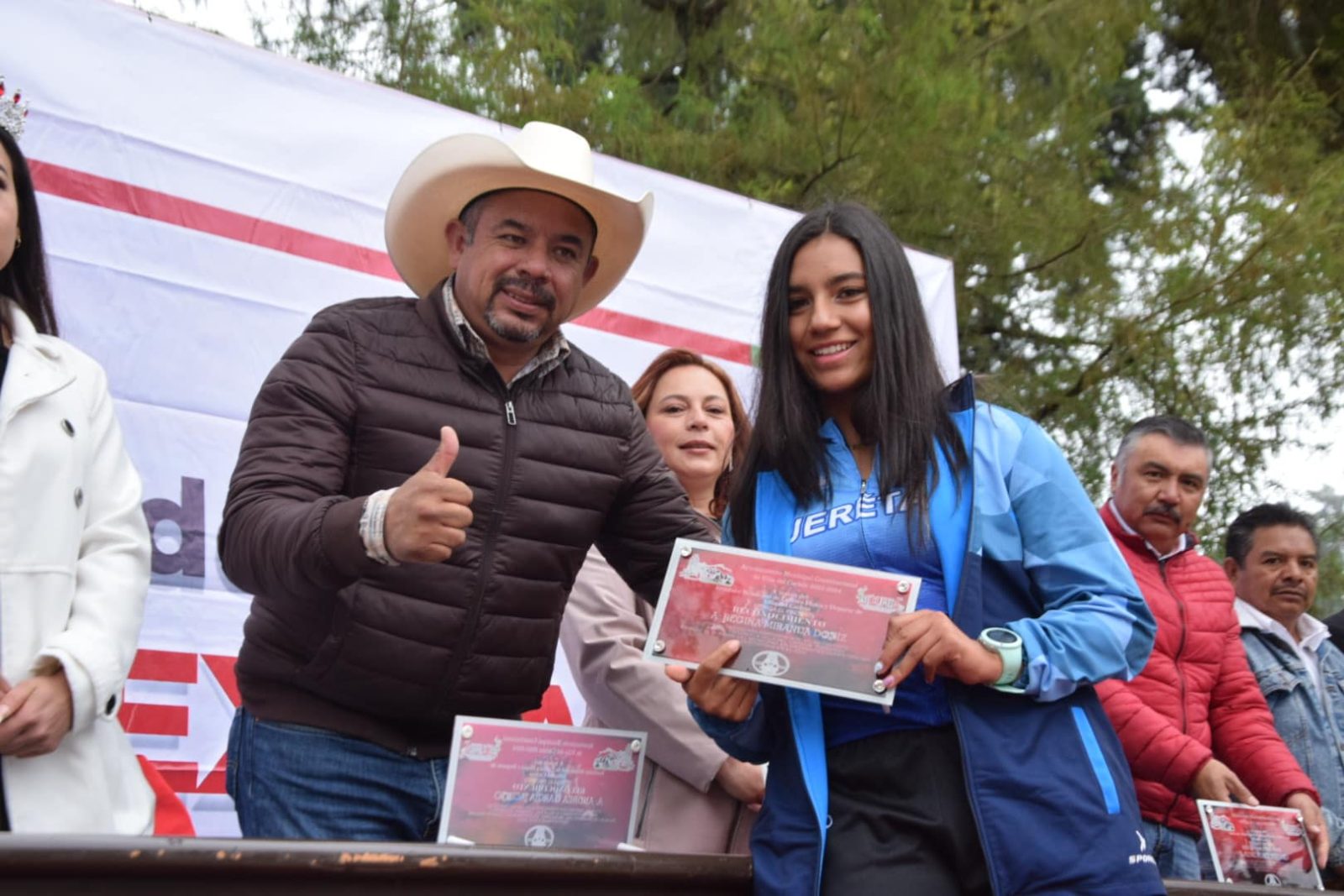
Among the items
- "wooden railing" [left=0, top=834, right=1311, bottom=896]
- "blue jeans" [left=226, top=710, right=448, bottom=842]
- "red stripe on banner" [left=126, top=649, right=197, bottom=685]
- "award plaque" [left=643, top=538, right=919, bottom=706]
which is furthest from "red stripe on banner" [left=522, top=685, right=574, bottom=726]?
"award plaque" [left=643, top=538, right=919, bottom=706]

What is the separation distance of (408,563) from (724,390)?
1428 mm

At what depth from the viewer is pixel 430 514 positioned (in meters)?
1.88

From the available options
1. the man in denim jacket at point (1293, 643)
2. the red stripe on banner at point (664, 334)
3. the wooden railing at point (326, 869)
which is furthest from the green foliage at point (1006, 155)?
the wooden railing at point (326, 869)

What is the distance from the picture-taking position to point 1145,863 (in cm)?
181

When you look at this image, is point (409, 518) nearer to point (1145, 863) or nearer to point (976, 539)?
point (976, 539)

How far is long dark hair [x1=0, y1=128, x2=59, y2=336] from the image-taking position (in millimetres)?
2355

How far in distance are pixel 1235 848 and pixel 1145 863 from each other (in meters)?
1.05

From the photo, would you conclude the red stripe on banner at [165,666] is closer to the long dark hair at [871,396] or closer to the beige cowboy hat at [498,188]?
the beige cowboy hat at [498,188]

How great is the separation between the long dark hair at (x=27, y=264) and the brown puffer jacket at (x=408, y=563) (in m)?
0.45

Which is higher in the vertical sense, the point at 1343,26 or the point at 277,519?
the point at 1343,26

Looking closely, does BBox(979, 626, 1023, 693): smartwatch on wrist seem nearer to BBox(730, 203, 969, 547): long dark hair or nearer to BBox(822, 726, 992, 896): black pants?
BBox(822, 726, 992, 896): black pants

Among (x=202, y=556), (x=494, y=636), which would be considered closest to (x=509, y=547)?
(x=494, y=636)

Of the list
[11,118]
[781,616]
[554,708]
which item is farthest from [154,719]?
[781,616]

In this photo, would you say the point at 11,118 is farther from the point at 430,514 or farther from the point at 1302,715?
the point at 1302,715
